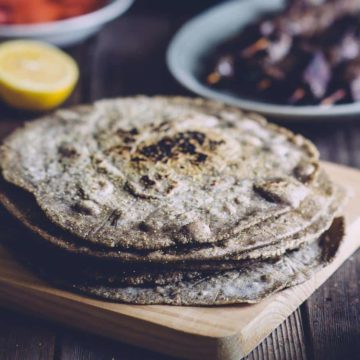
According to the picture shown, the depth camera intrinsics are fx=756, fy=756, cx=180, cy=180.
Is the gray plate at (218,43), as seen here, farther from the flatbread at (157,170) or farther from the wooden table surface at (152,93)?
the flatbread at (157,170)

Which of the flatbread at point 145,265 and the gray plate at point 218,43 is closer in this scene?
the flatbread at point 145,265

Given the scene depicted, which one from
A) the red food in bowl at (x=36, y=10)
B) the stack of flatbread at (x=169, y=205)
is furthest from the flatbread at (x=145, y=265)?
the red food in bowl at (x=36, y=10)

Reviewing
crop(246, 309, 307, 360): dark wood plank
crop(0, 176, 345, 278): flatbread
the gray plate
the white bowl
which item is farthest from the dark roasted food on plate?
crop(246, 309, 307, 360): dark wood plank

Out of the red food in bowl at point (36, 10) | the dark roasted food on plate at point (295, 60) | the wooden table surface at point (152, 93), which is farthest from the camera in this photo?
the red food in bowl at point (36, 10)

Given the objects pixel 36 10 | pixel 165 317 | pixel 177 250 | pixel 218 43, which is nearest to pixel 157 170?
pixel 177 250

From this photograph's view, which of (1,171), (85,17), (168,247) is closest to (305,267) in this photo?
(168,247)

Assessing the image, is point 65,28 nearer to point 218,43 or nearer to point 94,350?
point 218,43
